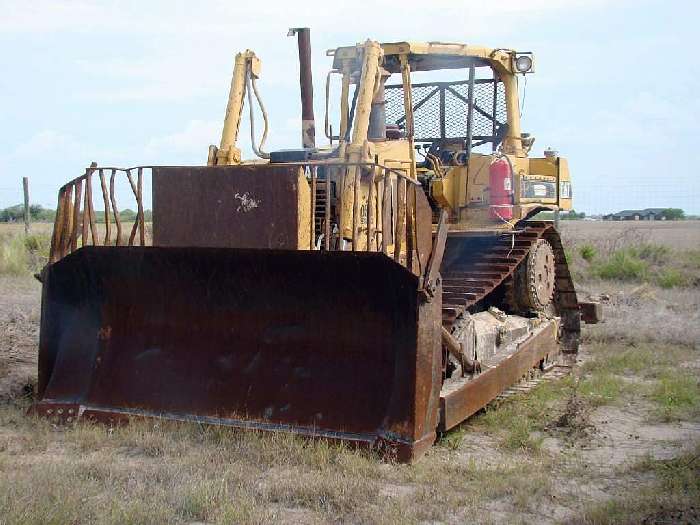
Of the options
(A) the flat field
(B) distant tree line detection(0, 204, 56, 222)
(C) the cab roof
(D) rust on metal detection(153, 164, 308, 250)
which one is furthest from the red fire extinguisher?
(B) distant tree line detection(0, 204, 56, 222)

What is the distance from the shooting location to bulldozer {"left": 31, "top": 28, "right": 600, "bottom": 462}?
18.2ft

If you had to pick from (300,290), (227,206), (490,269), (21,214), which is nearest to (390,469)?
(300,290)

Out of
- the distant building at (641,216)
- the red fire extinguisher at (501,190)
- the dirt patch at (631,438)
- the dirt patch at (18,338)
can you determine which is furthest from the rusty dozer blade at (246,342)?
the distant building at (641,216)

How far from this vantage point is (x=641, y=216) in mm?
72000

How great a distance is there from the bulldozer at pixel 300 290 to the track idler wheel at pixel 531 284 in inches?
18.5

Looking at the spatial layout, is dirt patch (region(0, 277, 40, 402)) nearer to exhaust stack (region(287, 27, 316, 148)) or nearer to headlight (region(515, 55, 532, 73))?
exhaust stack (region(287, 27, 316, 148))

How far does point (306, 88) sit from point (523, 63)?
7.52 feet

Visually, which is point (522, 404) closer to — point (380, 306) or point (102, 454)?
point (380, 306)

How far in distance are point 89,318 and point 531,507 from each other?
11.5 ft

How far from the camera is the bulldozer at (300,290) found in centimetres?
556

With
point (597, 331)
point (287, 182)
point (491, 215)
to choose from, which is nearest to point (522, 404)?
point (491, 215)

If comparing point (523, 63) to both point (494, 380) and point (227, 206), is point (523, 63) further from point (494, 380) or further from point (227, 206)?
point (227, 206)

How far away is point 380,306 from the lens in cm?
582

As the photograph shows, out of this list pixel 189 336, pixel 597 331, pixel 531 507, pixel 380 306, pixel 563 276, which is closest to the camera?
pixel 531 507
